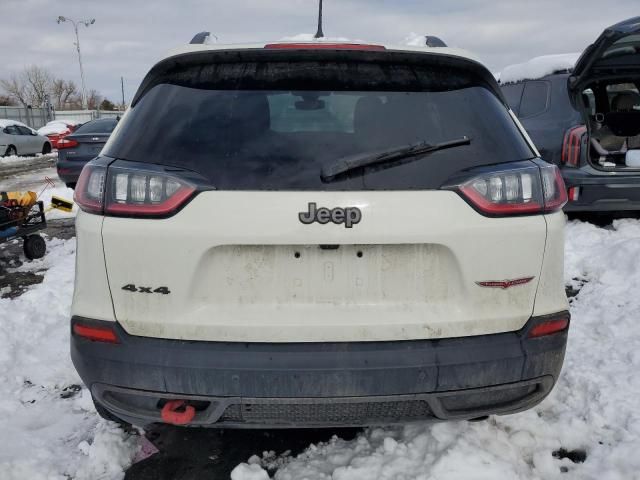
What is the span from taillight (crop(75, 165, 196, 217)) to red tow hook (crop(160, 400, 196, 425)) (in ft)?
2.27

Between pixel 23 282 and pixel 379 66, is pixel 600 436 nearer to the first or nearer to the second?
pixel 379 66

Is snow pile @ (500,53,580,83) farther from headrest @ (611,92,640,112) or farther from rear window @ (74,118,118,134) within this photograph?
rear window @ (74,118,118,134)

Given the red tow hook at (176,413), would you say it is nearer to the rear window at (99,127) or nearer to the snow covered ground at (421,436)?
the snow covered ground at (421,436)

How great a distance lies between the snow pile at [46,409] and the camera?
2.42 meters

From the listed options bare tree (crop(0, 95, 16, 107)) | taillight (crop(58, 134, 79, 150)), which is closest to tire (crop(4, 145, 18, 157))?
taillight (crop(58, 134, 79, 150))

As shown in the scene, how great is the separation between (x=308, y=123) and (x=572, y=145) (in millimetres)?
4961

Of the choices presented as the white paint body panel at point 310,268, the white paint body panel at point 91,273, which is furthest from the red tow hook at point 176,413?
the white paint body panel at point 91,273

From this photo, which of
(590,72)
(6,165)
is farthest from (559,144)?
(6,165)

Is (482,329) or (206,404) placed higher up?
(482,329)

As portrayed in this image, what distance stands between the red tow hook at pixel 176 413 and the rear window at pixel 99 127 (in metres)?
Result: 9.62

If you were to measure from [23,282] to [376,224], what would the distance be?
15.4 ft

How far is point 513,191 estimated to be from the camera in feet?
6.44

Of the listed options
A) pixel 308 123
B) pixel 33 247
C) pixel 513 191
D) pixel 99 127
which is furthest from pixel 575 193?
pixel 99 127

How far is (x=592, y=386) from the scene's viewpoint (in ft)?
9.64
